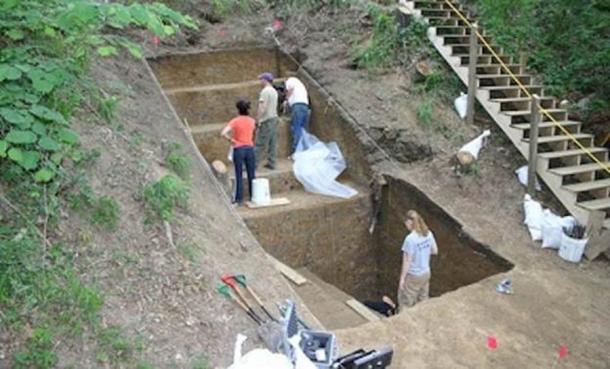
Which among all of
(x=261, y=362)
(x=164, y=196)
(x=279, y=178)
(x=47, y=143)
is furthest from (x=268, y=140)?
(x=261, y=362)

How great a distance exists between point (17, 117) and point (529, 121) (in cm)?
752

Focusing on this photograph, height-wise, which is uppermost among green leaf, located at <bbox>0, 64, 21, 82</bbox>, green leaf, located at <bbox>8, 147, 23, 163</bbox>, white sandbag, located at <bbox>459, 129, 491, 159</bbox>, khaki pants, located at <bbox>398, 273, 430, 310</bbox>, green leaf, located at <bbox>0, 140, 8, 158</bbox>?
green leaf, located at <bbox>0, 64, 21, 82</bbox>

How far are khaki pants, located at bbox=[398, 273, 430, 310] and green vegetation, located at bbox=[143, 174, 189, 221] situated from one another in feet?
9.25

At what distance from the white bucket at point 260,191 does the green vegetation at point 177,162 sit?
1528 mm

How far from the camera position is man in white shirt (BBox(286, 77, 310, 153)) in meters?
10.1

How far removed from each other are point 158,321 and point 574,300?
481 centimetres

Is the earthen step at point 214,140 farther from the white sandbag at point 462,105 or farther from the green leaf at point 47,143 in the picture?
the green leaf at point 47,143

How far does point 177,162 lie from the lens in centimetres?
727

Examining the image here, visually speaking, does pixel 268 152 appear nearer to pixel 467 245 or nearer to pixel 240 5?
pixel 467 245

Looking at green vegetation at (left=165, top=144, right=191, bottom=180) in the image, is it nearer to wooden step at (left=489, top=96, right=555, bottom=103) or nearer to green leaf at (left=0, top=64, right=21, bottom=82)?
green leaf at (left=0, top=64, right=21, bottom=82)

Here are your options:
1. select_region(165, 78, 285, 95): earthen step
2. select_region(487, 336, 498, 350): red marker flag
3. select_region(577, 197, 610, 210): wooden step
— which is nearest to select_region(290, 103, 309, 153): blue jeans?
select_region(165, 78, 285, 95): earthen step

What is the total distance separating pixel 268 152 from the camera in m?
9.86

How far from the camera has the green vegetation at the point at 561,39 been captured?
982 centimetres

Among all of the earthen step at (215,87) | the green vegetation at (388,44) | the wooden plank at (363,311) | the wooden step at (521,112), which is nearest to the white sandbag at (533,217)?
the wooden step at (521,112)
